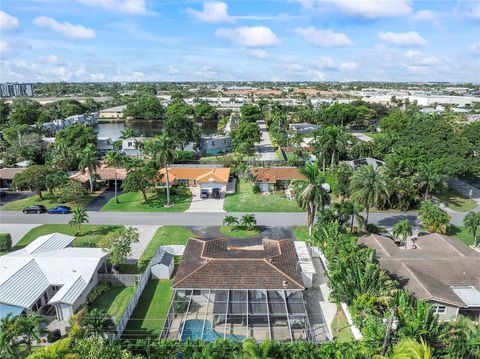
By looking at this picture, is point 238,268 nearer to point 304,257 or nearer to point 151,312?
point 151,312

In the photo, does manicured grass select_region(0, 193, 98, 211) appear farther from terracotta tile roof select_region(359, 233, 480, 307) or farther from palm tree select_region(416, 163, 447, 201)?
palm tree select_region(416, 163, 447, 201)

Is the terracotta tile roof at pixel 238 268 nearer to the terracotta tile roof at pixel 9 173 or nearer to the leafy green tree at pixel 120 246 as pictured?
the leafy green tree at pixel 120 246

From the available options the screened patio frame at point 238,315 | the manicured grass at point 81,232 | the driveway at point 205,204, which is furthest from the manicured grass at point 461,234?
the manicured grass at point 81,232

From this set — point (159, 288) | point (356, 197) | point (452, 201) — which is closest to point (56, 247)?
point (159, 288)

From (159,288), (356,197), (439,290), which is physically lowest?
(159,288)

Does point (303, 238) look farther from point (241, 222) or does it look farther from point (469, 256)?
point (469, 256)

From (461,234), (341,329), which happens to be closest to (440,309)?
(341,329)

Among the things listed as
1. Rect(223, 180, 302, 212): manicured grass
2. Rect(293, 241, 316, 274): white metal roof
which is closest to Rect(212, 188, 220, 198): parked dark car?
Rect(223, 180, 302, 212): manicured grass
